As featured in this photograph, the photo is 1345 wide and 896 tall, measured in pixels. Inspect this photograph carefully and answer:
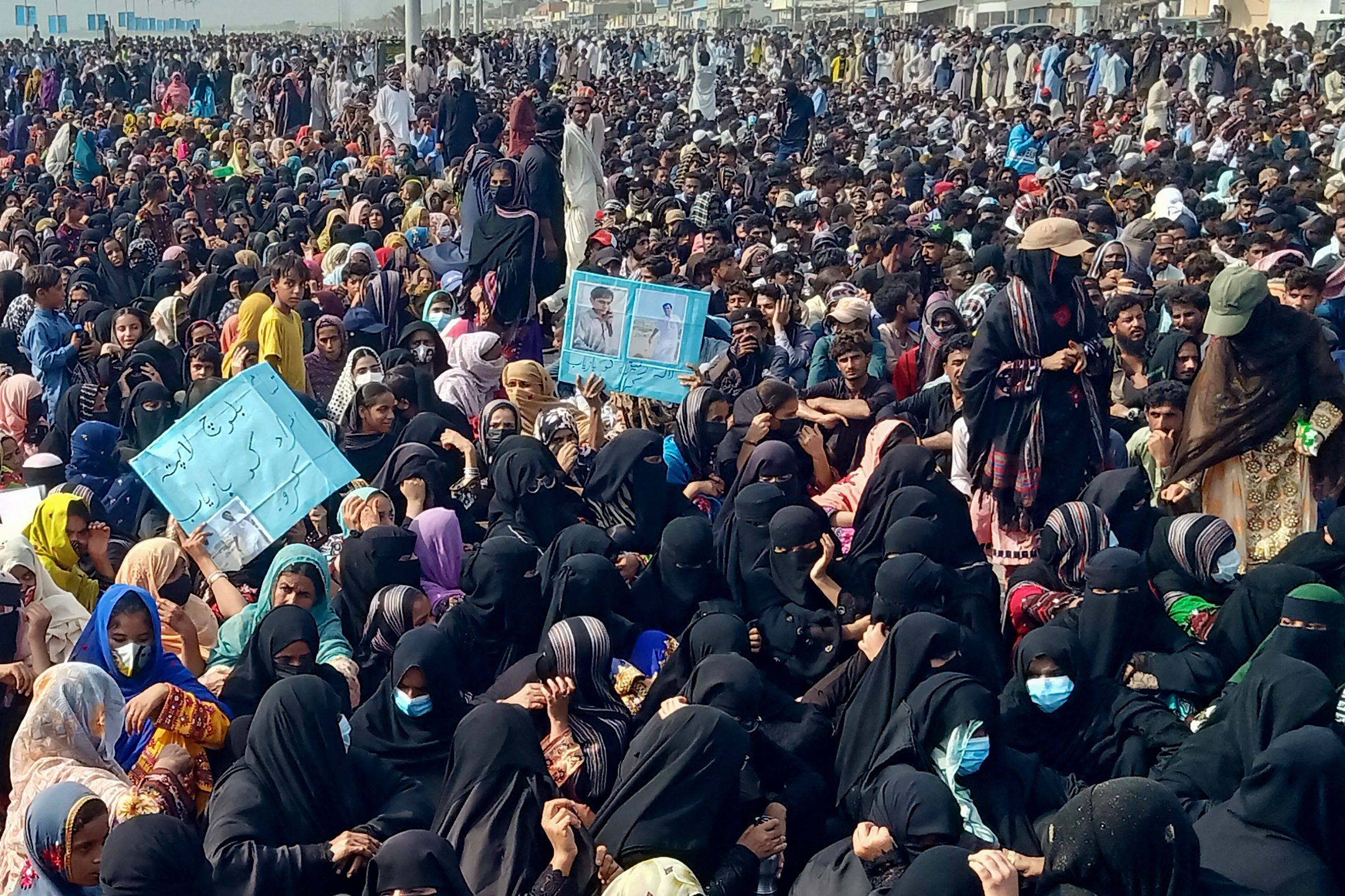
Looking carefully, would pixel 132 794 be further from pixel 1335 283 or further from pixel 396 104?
pixel 396 104

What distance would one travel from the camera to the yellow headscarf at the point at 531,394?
612 centimetres

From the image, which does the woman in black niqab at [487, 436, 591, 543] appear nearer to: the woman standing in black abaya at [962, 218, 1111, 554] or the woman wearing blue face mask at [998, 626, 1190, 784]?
the woman standing in black abaya at [962, 218, 1111, 554]

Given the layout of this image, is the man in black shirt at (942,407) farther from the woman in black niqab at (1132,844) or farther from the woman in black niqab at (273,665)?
the woman in black niqab at (1132,844)

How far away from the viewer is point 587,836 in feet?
10.6

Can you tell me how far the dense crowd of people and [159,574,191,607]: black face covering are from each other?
0.03m

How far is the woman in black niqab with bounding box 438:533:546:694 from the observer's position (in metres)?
4.29

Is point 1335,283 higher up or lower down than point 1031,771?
higher up

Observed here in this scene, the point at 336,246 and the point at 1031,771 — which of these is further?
the point at 336,246

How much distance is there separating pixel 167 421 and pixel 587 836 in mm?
3380

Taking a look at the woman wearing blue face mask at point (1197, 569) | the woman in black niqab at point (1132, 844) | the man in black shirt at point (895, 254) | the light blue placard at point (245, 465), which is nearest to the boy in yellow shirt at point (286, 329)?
the light blue placard at point (245, 465)

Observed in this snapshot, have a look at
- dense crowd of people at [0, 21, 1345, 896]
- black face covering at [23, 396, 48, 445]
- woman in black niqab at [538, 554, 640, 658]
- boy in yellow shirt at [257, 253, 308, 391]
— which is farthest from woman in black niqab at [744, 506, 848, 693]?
black face covering at [23, 396, 48, 445]

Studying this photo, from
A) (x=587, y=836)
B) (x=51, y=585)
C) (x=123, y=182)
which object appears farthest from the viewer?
(x=123, y=182)

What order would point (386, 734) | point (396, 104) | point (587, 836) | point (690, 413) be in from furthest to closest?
1. point (396, 104)
2. point (690, 413)
3. point (386, 734)
4. point (587, 836)

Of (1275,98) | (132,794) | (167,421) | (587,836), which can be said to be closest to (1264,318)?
(587,836)
